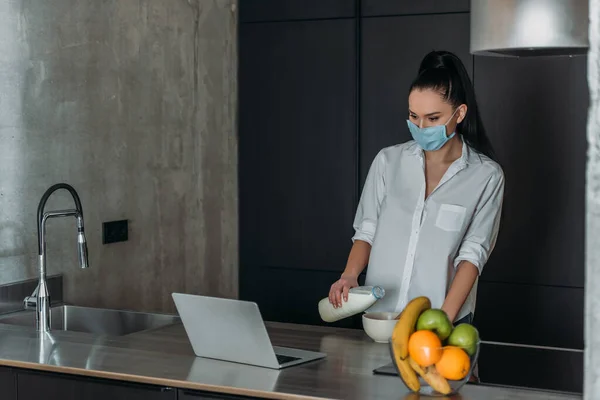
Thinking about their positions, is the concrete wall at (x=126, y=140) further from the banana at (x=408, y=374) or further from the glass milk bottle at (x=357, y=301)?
the banana at (x=408, y=374)

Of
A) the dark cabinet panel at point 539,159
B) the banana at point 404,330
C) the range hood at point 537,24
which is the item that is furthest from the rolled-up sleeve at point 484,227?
the dark cabinet panel at point 539,159

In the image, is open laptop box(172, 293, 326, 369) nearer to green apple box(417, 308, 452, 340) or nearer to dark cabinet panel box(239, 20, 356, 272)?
green apple box(417, 308, 452, 340)

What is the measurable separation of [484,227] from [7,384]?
150 cm

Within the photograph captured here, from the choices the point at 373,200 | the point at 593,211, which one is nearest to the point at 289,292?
the point at 373,200

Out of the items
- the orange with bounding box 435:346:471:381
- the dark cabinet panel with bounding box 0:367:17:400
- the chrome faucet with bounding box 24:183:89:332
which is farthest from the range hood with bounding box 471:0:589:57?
the dark cabinet panel with bounding box 0:367:17:400

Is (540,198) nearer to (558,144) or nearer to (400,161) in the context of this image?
(558,144)

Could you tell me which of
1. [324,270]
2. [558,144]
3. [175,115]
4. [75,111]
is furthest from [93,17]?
[558,144]

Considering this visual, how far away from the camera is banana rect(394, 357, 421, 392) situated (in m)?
2.03

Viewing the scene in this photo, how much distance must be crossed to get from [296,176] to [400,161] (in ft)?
5.59

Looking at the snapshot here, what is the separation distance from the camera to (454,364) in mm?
1976

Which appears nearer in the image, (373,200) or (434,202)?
(434,202)

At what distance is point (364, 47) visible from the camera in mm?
4531

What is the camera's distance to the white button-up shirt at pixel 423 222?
2951mm

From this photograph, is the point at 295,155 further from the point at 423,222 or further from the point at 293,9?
the point at 423,222
